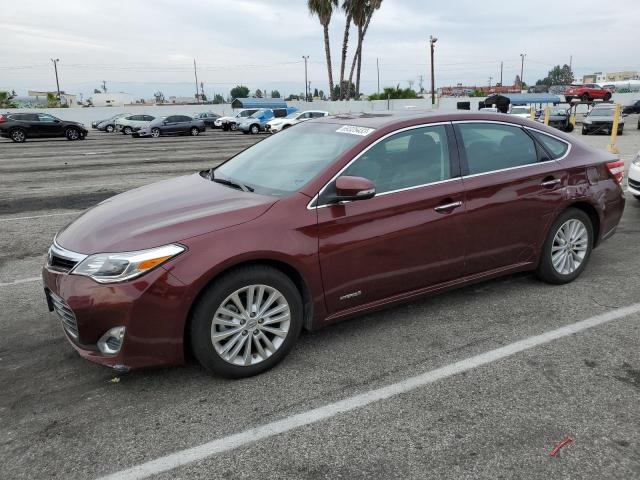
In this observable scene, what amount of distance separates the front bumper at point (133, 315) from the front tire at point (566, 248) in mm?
3187

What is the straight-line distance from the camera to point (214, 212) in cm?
331

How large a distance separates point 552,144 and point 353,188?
2.29 metres

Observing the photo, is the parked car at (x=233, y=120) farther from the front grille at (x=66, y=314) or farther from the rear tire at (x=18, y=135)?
the front grille at (x=66, y=314)

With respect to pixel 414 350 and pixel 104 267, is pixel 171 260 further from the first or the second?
pixel 414 350

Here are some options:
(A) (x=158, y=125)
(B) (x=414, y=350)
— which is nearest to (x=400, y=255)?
(B) (x=414, y=350)

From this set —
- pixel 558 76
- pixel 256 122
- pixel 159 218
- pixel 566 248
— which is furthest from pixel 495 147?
pixel 558 76

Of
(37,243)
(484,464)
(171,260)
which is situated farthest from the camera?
Result: (37,243)

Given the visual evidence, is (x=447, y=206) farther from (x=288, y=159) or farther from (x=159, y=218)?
(x=159, y=218)

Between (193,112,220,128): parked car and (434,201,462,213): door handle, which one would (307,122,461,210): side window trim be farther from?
(193,112,220,128): parked car

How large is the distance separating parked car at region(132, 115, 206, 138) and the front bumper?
29.9 meters

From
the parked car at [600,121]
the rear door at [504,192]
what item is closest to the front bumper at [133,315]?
the rear door at [504,192]

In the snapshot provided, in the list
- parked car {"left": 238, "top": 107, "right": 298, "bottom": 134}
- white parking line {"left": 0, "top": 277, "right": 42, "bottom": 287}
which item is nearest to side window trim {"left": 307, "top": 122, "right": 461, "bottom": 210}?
white parking line {"left": 0, "top": 277, "right": 42, "bottom": 287}

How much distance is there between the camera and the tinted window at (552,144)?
462 cm

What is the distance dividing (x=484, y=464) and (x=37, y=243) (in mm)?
6072
